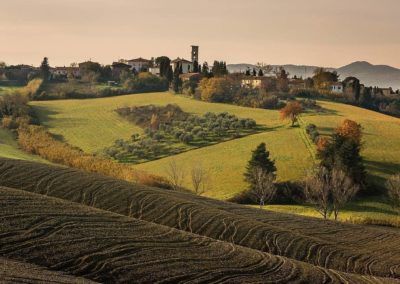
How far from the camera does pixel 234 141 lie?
332 feet

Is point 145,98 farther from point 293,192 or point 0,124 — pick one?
point 293,192

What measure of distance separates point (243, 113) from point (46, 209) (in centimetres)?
9361

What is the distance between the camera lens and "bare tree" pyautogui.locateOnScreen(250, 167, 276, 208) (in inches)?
2738

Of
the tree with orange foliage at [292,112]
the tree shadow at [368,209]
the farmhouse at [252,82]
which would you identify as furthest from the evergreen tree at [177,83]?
the tree shadow at [368,209]

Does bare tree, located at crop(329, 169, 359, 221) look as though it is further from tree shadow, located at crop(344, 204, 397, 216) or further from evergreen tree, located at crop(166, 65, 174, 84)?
evergreen tree, located at crop(166, 65, 174, 84)

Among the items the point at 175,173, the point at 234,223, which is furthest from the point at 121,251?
the point at 175,173

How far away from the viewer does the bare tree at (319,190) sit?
6481 centimetres

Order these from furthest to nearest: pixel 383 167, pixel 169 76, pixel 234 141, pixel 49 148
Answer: pixel 169 76 → pixel 234 141 → pixel 49 148 → pixel 383 167

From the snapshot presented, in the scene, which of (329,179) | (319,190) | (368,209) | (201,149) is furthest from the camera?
(201,149)

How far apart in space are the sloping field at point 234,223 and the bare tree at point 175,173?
96.7ft

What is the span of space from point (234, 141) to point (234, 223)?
5961 centimetres

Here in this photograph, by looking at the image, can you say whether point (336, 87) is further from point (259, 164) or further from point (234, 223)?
point (234, 223)

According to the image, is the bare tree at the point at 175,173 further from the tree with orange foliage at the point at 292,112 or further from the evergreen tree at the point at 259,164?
the tree with orange foliage at the point at 292,112

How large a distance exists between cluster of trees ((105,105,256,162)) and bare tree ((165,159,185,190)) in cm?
821
